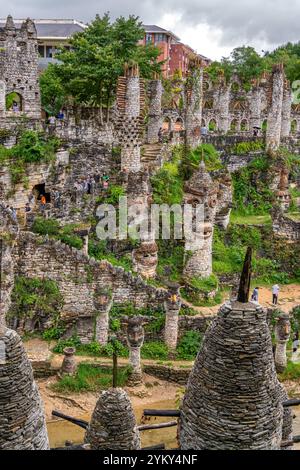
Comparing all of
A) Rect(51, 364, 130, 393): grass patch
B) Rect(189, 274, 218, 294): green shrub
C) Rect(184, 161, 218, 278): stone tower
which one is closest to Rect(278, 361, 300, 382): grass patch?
Rect(189, 274, 218, 294): green shrub

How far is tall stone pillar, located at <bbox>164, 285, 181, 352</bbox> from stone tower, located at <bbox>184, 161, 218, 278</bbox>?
3541 mm

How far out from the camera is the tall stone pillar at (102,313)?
75.2ft

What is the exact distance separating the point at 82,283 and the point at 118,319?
210cm

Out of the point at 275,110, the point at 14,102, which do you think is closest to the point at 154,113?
the point at 275,110

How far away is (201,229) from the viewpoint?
26.5m

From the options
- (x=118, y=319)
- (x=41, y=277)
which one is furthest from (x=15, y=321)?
(x=118, y=319)

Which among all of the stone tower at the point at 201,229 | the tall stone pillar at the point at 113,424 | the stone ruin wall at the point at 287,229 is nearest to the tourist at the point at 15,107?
the stone tower at the point at 201,229

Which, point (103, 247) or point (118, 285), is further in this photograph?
point (103, 247)

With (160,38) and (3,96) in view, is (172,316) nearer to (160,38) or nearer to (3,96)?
(3,96)

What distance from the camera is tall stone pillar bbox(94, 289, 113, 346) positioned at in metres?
22.9

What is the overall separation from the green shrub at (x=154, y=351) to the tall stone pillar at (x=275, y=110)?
64.6ft

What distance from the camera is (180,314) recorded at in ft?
80.8

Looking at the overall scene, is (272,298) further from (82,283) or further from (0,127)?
(0,127)

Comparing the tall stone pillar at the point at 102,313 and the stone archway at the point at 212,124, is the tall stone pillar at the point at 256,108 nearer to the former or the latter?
the stone archway at the point at 212,124
